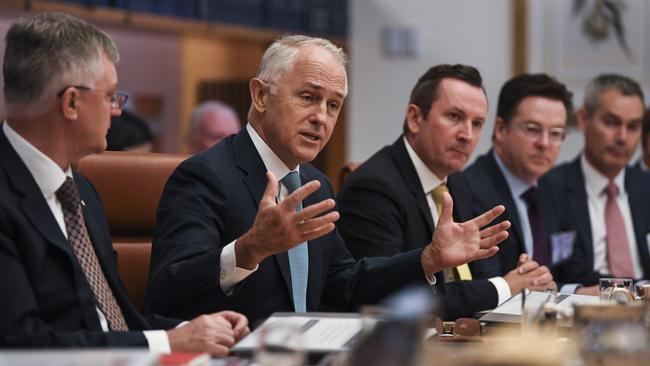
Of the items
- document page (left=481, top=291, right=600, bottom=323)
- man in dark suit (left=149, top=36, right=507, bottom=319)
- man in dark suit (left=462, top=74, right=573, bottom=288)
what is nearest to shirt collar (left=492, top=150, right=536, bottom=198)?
man in dark suit (left=462, top=74, right=573, bottom=288)

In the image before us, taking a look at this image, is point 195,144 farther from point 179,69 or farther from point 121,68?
point 179,69

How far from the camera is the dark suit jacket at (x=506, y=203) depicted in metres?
3.74

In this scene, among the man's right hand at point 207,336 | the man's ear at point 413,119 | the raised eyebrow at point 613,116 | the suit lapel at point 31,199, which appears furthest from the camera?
the raised eyebrow at point 613,116

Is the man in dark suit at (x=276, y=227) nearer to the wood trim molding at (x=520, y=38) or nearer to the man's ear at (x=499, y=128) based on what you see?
the man's ear at (x=499, y=128)

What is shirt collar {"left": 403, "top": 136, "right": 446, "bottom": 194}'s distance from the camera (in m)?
3.37

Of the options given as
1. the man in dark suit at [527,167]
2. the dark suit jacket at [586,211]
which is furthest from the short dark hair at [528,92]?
the dark suit jacket at [586,211]

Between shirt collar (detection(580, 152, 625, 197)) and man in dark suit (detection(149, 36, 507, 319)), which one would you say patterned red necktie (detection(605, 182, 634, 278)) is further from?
man in dark suit (detection(149, 36, 507, 319))

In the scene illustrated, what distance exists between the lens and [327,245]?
9.33 feet

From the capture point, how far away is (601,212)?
4.47 meters

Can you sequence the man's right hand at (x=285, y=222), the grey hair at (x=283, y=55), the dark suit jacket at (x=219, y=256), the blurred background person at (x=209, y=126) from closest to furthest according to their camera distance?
the man's right hand at (x=285, y=222)
the dark suit jacket at (x=219, y=256)
the grey hair at (x=283, y=55)
the blurred background person at (x=209, y=126)

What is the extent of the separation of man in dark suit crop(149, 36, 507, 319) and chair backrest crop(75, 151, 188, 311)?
16.5 inches

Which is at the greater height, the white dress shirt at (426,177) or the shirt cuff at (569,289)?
the white dress shirt at (426,177)

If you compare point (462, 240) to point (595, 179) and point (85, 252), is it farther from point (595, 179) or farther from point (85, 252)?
point (595, 179)

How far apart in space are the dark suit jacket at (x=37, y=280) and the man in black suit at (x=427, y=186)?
1154mm
